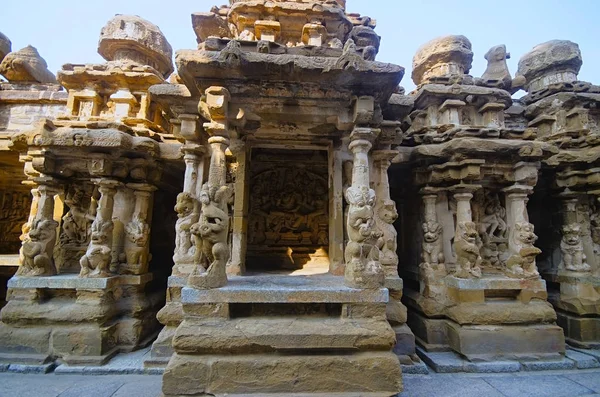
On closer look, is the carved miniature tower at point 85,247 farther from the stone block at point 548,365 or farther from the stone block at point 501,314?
the stone block at point 548,365

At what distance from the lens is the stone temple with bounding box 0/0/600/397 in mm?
2957

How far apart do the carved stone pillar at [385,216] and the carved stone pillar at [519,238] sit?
1.96m

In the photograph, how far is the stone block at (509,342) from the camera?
4.06 m

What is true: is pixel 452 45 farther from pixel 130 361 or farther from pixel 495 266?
pixel 130 361

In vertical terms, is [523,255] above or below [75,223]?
below

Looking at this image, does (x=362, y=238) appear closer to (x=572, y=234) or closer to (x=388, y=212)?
(x=388, y=212)

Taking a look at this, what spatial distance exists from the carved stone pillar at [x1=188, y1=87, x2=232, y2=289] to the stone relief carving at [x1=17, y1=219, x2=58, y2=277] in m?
2.86

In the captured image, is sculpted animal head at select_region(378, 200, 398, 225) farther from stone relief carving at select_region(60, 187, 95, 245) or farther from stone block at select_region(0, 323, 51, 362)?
stone block at select_region(0, 323, 51, 362)

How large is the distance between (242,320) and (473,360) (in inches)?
130

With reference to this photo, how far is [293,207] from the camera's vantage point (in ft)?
18.0

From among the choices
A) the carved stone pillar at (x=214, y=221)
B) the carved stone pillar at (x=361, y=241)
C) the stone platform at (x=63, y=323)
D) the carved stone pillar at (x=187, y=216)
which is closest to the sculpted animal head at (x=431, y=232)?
the carved stone pillar at (x=361, y=241)

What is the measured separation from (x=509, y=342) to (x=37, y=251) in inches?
271

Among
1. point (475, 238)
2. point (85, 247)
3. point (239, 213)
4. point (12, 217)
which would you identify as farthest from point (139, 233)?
point (475, 238)

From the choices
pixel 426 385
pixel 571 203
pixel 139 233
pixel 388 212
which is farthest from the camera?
pixel 571 203
